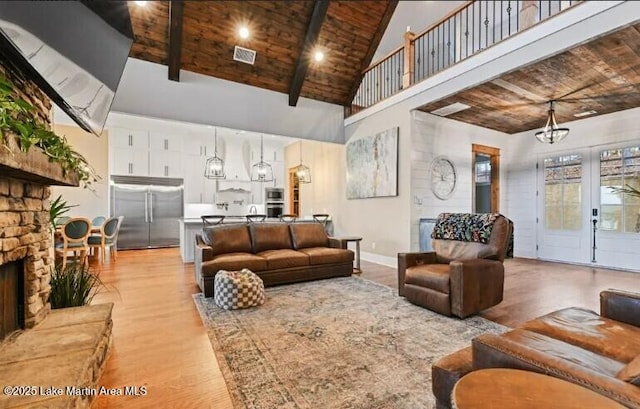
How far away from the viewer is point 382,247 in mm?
5512

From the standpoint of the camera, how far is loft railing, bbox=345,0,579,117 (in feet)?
12.2

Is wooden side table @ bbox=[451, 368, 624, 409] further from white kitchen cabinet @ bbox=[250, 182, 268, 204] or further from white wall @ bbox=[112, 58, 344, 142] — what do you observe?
white kitchen cabinet @ bbox=[250, 182, 268, 204]

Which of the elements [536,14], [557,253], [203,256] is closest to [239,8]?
[203,256]

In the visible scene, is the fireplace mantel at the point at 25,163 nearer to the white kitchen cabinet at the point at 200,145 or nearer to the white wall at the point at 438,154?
the white wall at the point at 438,154

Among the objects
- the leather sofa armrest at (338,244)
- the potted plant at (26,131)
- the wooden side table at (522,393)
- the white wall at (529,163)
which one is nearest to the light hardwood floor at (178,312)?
the leather sofa armrest at (338,244)

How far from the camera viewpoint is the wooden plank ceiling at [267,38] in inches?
177

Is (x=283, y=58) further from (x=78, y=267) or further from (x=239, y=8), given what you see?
(x=78, y=267)

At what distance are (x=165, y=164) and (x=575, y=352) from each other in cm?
831

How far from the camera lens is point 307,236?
4.57 metres

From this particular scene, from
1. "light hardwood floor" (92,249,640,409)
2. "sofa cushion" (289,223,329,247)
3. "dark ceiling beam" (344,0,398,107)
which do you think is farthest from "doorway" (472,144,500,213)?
"sofa cushion" (289,223,329,247)

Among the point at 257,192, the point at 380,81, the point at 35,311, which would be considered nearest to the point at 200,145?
the point at 257,192

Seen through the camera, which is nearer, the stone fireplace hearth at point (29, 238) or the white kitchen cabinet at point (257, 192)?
the stone fireplace hearth at point (29, 238)

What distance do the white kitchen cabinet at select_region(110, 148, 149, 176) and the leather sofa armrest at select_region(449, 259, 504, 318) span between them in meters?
7.45

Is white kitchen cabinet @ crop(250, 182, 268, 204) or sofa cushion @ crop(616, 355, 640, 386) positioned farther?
white kitchen cabinet @ crop(250, 182, 268, 204)
